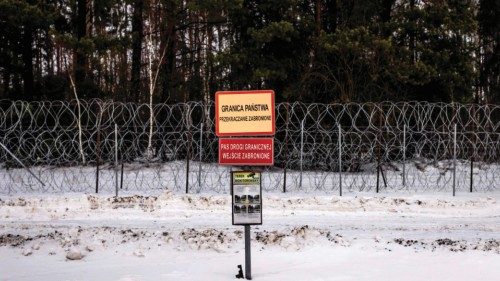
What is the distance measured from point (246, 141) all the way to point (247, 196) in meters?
0.62

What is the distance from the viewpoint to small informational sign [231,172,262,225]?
19.7ft

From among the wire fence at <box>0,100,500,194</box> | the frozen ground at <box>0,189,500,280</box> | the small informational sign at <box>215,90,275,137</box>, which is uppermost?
the small informational sign at <box>215,90,275,137</box>

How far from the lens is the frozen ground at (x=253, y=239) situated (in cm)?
668

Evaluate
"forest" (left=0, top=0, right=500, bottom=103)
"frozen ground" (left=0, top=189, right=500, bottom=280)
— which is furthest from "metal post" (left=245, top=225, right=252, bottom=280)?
"forest" (left=0, top=0, right=500, bottom=103)

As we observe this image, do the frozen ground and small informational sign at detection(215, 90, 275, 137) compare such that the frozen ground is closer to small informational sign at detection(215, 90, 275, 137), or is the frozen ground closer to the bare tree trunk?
small informational sign at detection(215, 90, 275, 137)

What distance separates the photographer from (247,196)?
6.04 m

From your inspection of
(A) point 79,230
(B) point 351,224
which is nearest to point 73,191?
(A) point 79,230

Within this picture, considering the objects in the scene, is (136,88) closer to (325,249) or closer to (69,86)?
(69,86)

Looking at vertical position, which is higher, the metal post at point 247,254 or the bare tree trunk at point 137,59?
the bare tree trunk at point 137,59

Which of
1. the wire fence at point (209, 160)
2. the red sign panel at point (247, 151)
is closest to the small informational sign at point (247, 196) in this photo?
the red sign panel at point (247, 151)

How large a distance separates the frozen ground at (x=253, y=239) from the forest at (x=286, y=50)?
784 cm

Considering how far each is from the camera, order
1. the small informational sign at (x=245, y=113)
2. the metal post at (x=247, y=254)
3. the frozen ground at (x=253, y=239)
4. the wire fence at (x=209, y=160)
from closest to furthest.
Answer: the small informational sign at (x=245, y=113) → the metal post at (x=247, y=254) → the frozen ground at (x=253, y=239) → the wire fence at (x=209, y=160)

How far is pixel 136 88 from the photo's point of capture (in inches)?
945

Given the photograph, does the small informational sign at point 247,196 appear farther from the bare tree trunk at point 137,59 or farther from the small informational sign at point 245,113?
the bare tree trunk at point 137,59
